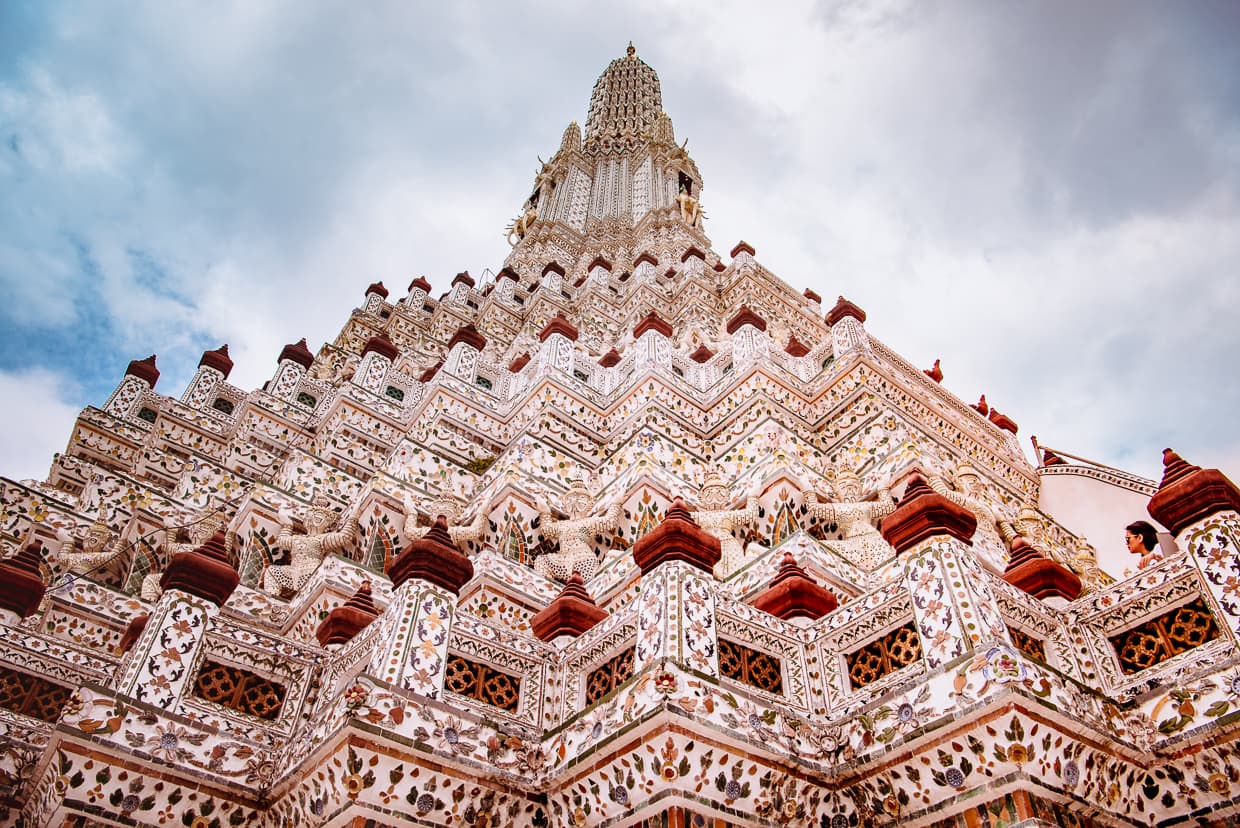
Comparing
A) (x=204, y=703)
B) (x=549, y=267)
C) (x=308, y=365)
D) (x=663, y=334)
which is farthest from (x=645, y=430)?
(x=549, y=267)

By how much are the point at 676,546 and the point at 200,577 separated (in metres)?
3.03

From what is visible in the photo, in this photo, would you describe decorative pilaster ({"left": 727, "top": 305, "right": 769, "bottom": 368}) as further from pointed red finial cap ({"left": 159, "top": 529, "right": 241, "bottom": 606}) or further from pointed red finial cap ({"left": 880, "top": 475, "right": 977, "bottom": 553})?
pointed red finial cap ({"left": 159, "top": 529, "right": 241, "bottom": 606})

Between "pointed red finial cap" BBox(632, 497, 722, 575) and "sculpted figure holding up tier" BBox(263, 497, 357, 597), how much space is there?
192 inches

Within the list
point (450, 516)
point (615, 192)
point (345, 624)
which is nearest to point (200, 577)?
point (345, 624)

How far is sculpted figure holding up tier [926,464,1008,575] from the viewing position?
884 centimetres

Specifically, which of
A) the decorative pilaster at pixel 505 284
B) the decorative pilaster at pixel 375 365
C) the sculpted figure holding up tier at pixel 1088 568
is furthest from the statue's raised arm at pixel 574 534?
the decorative pilaster at pixel 505 284

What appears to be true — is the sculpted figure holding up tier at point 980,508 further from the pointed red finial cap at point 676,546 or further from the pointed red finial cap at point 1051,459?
the pointed red finial cap at point 676,546

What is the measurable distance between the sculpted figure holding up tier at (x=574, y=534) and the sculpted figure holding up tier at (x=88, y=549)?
4.66 meters

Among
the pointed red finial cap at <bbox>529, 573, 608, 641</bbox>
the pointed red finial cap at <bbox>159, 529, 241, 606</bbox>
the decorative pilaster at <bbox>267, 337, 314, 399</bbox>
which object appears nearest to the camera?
the pointed red finial cap at <bbox>159, 529, 241, 606</bbox>

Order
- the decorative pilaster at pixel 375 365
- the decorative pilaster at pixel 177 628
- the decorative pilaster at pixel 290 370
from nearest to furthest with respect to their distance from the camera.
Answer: the decorative pilaster at pixel 177 628, the decorative pilaster at pixel 375 365, the decorative pilaster at pixel 290 370

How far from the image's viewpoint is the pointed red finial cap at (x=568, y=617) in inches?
242

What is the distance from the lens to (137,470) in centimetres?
1359

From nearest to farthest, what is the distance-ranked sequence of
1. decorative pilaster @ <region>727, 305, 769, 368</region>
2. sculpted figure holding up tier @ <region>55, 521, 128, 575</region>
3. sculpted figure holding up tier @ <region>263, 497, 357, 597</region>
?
sculpted figure holding up tier @ <region>263, 497, 357, 597</region> → sculpted figure holding up tier @ <region>55, 521, 128, 575</region> → decorative pilaster @ <region>727, 305, 769, 368</region>

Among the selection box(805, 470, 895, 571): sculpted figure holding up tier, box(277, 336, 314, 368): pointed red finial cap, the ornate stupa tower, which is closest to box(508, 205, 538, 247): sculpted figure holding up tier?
the ornate stupa tower
